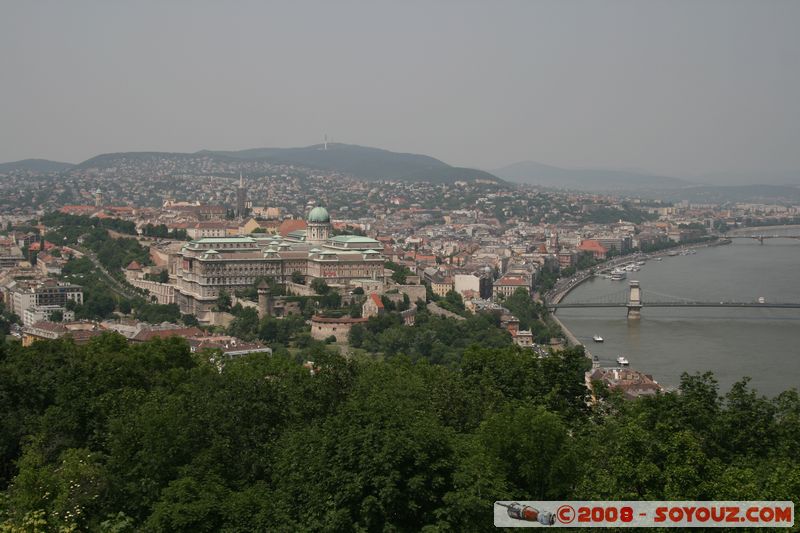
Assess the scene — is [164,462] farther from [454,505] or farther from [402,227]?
[402,227]

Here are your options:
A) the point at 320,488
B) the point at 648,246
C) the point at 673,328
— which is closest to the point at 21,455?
the point at 320,488

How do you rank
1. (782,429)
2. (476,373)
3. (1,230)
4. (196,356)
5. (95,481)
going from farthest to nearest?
(1,230) < (196,356) < (476,373) < (782,429) < (95,481)

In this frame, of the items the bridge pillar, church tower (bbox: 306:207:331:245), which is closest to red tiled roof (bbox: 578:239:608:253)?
the bridge pillar

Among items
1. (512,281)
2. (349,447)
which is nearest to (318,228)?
(512,281)

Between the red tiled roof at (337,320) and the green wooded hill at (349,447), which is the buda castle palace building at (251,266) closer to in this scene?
the red tiled roof at (337,320)

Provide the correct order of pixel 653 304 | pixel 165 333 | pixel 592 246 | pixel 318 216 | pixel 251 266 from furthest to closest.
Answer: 1. pixel 592 246
2. pixel 318 216
3. pixel 653 304
4. pixel 251 266
5. pixel 165 333

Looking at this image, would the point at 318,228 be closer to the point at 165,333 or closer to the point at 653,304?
the point at 653,304

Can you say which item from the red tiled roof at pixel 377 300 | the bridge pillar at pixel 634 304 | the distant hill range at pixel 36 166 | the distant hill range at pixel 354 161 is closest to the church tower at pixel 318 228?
the red tiled roof at pixel 377 300

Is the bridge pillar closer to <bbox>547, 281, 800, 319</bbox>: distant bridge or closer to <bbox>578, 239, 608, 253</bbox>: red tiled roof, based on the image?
<bbox>547, 281, 800, 319</bbox>: distant bridge
